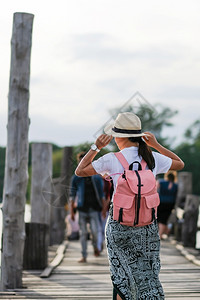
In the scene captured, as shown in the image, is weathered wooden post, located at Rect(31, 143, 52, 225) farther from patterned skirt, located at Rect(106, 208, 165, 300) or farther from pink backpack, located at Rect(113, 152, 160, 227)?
pink backpack, located at Rect(113, 152, 160, 227)

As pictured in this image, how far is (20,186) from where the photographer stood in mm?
7387

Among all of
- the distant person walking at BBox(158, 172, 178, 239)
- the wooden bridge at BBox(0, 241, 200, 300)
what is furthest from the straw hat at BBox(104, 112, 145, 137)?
the distant person walking at BBox(158, 172, 178, 239)

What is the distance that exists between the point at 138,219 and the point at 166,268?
4.87 metres

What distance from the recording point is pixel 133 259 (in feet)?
15.7

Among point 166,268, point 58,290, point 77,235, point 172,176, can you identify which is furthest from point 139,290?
point 77,235

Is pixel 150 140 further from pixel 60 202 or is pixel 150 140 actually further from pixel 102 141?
pixel 60 202

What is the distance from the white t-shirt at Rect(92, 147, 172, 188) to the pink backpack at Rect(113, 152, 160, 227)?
0.07m

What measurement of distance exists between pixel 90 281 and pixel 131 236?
341cm

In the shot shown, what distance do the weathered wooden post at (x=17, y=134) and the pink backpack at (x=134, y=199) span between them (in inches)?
112

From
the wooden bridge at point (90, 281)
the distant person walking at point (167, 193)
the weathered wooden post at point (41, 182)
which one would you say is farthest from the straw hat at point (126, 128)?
the distant person walking at point (167, 193)

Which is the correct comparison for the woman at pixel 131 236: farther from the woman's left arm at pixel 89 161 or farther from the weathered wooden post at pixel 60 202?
the weathered wooden post at pixel 60 202

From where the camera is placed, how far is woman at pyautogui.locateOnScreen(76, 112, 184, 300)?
4707mm

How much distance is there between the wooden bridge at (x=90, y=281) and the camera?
6680 mm

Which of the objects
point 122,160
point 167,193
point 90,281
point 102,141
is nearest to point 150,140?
point 122,160
